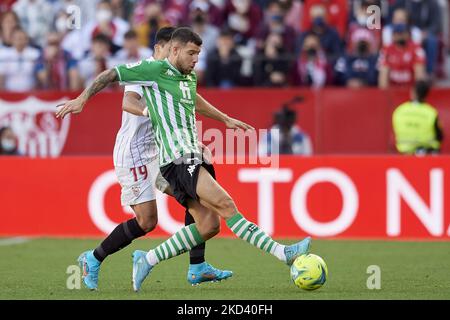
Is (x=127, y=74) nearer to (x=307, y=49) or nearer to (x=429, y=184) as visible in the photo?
(x=429, y=184)

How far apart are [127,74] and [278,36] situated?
9349 millimetres

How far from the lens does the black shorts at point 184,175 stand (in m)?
8.87

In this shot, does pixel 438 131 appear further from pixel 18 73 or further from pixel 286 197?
pixel 18 73

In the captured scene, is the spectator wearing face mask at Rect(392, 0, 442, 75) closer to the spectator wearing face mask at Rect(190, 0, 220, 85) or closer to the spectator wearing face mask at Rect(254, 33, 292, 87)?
the spectator wearing face mask at Rect(254, 33, 292, 87)

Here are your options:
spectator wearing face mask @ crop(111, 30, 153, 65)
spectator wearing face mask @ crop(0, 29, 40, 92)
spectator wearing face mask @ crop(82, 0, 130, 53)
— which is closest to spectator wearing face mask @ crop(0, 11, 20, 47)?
spectator wearing face mask @ crop(0, 29, 40, 92)

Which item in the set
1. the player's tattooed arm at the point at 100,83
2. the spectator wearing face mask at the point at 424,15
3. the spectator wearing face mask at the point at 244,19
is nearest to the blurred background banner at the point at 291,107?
the spectator wearing face mask at the point at 244,19

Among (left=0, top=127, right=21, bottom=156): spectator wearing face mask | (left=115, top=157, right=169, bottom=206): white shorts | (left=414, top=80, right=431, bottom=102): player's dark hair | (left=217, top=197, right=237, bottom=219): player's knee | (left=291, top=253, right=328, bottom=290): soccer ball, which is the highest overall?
(left=414, top=80, right=431, bottom=102): player's dark hair

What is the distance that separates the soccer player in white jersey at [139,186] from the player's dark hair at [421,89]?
23.3 feet

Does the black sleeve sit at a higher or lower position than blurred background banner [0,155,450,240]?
higher

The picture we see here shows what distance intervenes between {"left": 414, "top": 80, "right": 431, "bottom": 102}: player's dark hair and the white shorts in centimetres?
721

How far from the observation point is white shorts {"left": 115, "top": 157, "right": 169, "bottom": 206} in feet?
31.5

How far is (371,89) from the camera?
17.1 m

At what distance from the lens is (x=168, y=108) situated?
8992 millimetres
